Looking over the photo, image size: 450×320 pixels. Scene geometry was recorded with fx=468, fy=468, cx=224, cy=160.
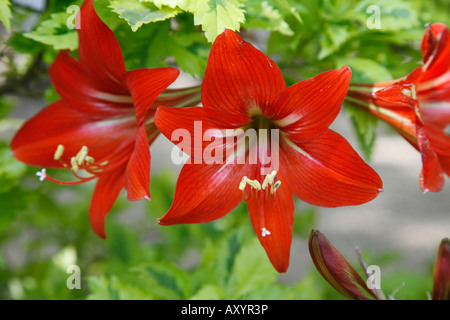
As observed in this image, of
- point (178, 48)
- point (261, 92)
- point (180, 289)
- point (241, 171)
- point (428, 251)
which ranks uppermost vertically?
point (178, 48)

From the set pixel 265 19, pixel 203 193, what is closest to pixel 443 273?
pixel 203 193

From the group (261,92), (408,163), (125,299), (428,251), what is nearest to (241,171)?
(261,92)

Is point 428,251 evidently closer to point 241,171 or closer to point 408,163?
point 408,163

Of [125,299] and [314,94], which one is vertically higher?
[314,94]

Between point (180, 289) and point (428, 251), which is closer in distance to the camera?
point (180, 289)

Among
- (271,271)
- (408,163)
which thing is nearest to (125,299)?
(271,271)

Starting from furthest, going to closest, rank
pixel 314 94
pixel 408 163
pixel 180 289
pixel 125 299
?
pixel 408 163 < pixel 180 289 < pixel 125 299 < pixel 314 94

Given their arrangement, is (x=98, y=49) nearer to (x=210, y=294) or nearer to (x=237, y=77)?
(x=237, y=77)

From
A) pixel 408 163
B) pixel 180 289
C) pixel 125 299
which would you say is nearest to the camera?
pixel 125 299
